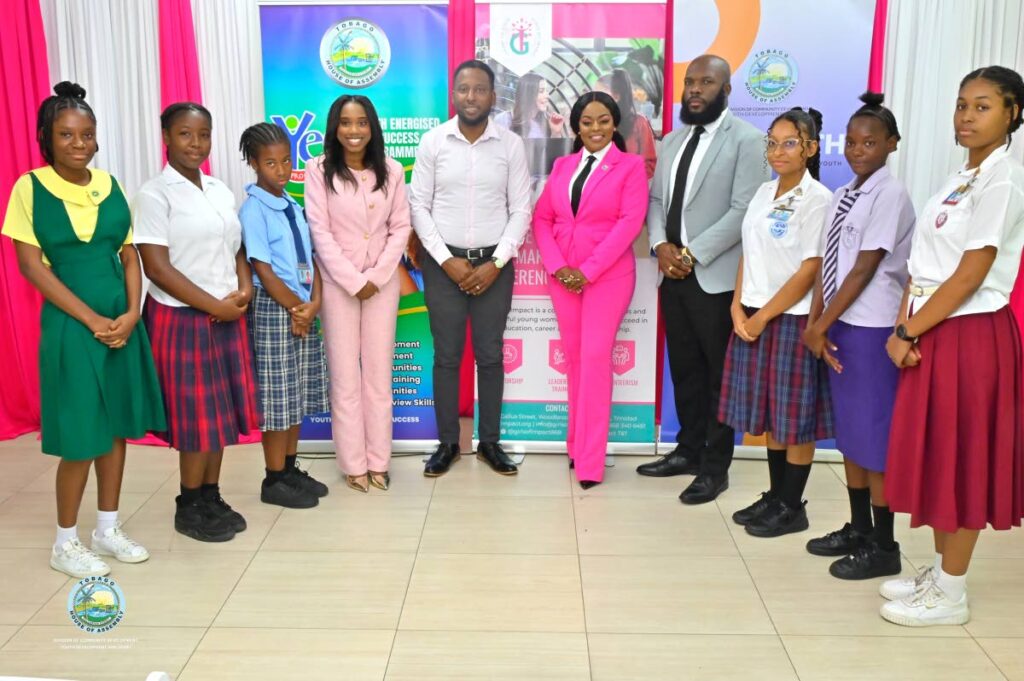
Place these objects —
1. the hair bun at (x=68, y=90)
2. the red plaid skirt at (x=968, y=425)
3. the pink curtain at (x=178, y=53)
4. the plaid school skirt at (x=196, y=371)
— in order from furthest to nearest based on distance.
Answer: the pink curtain at (x=178, y=53), the plaid school skirt at (x=196, y=371), the hair bun at (x=68, y=90), the red plaid skirt at (x=968, y=425)

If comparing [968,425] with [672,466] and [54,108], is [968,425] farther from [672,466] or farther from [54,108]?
[54,108]

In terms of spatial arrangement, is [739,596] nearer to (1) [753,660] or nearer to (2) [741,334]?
(1) [753,660]

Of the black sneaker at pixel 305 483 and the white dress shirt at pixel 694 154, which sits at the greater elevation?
the white dress shirt at pixel 694 154

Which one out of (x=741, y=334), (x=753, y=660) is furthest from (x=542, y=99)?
(x=753, y=660)

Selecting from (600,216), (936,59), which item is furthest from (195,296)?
(936,59)

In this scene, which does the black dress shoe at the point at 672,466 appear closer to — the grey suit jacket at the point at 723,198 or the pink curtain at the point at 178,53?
the grey suit jacket at the point at 723,198

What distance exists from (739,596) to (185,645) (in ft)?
5.89

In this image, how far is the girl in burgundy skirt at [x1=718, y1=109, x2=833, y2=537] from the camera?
3.46 metres

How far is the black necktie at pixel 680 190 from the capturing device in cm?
414

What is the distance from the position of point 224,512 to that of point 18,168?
2.31 metres

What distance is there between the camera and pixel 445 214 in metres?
4.34

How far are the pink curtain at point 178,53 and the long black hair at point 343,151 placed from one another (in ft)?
3.25

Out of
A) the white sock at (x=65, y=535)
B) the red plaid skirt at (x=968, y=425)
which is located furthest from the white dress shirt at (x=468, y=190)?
the red plaid skirt at (x=968, y=425)

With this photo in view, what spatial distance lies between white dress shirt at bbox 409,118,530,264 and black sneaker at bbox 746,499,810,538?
1572 millimetres
